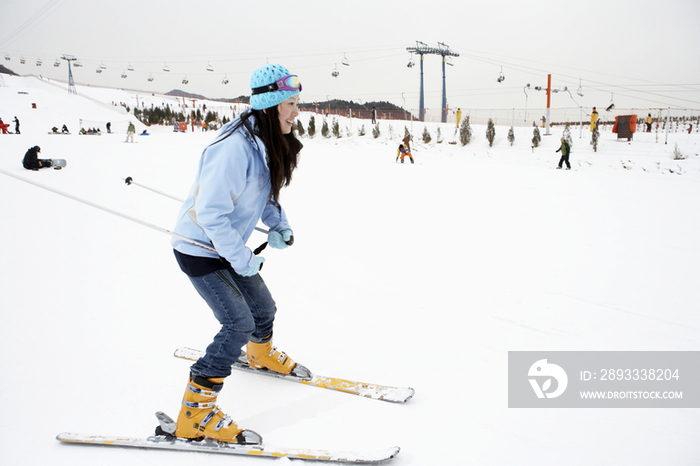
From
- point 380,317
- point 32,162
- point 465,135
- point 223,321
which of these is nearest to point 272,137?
point 223,321

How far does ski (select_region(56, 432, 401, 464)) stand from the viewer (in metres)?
1.96

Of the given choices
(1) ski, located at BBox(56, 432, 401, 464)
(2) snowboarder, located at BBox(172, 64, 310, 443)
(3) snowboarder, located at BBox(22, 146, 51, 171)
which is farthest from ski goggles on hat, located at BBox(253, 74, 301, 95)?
(3) snowboarder, located at BBox(22, 146, 51, 171)

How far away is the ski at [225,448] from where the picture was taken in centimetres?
196

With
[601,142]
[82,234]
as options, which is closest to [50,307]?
[82,234]

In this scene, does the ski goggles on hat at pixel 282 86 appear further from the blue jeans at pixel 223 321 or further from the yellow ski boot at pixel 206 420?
the yellow ski boot at pixel 206 420

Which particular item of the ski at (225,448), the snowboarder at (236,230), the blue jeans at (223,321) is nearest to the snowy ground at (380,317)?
the ski at (225,448)

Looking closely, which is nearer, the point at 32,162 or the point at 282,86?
the point at 282,86

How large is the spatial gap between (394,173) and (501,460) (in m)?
10.7

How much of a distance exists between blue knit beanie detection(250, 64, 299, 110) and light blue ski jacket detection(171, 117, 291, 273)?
9 centimetres

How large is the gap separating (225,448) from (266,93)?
1779 mm

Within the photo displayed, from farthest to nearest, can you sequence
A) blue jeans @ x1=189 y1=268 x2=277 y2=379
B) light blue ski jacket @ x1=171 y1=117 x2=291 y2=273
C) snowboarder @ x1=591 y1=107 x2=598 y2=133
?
snowboarder @ x1=591 y1=107 x2=598 y2=133 < blue jeans @ x1=189 y1=268 x2=277 y2=379 < light blue ski jacket @ x1=171 y1=117 x2=291 y2=273

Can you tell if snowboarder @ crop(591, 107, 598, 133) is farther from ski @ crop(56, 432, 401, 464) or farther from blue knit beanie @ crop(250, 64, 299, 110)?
ski @ crop(56, 432, 401, 464)

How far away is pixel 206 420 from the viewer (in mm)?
2041

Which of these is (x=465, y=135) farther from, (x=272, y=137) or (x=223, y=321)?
(x=223, y=321)
